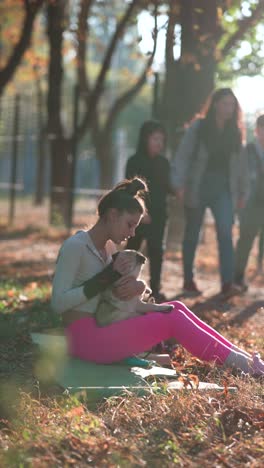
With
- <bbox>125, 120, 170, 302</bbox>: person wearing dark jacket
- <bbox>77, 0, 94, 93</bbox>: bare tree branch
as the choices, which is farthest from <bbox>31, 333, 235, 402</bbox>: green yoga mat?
<bbox>77, 0, 94, 93</bbox>: bare tree branch

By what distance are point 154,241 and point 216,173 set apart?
3.35 ft

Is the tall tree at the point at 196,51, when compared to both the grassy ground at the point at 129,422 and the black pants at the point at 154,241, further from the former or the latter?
the grassy ground at the point at 129,422

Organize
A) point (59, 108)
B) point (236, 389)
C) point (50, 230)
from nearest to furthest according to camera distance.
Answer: point (236, 389) → point (50, 230) → point (59, 108)

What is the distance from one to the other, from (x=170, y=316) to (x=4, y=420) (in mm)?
1432

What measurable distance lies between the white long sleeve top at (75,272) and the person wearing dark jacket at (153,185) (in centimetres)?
265

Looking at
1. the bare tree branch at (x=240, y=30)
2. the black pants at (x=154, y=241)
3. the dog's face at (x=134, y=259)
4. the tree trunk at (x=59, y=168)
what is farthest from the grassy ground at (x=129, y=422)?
the tree trunk at (x=59, y=168)

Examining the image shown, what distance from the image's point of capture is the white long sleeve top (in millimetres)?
6006

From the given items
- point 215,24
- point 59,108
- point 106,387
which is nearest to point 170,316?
point 106,387

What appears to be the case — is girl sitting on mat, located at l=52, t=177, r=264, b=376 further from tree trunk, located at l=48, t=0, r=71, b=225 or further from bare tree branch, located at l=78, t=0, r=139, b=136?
bare tree branch, located at l=78, t=0, r=139, b=136

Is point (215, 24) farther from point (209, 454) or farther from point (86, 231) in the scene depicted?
point (209, 454)

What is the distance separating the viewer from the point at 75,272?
612 cm

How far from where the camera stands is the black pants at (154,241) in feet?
30.2

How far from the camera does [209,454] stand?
4.30m

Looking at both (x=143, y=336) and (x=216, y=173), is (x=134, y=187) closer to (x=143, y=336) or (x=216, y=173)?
(x=143, y=336)
